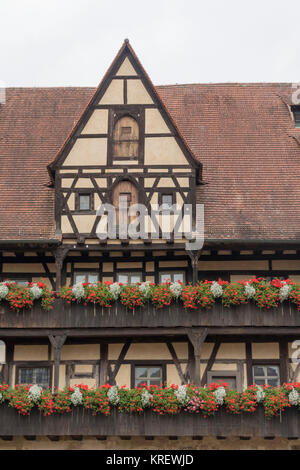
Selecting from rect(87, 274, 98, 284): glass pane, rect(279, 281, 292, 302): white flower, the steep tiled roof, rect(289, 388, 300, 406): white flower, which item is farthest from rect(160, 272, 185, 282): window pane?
rect(289, 388, 300, 406): white flower

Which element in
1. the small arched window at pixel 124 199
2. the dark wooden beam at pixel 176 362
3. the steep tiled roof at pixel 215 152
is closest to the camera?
the dark wooden beam at pixel 176 362

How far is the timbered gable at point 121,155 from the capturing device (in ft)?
86.2

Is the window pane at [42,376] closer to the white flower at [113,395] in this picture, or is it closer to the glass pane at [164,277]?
the white flower at [113,395]

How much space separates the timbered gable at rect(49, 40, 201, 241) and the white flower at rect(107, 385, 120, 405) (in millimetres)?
4943

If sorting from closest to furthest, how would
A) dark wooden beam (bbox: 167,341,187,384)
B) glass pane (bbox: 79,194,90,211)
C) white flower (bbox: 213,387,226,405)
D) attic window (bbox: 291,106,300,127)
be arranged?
white flower (bbox: 213,387,226,405)
dark wooden beam (bbox: 167,341,187,384)
glass pane (bbox: 79,194,90,211)
attic window (bbox: 291,106,300,127)

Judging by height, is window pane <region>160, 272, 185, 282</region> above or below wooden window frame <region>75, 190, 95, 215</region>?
below

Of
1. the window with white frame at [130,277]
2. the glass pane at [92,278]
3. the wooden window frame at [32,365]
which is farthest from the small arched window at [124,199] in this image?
the wooden window frame at [32,365]

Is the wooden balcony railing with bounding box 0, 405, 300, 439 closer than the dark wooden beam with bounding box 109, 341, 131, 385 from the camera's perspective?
Yes

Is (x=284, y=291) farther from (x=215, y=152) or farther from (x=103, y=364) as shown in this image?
(x=215, y=152)

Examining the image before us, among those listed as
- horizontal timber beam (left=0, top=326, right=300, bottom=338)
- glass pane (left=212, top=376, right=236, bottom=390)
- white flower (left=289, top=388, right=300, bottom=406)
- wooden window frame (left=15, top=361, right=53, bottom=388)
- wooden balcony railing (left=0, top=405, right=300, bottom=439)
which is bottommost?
wooden balcony railing (left=0, top=405, right=300, bottom=439)

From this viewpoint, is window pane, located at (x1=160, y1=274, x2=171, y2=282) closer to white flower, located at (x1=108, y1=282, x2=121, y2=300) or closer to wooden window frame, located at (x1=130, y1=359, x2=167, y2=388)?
white flower, located at (x1=108, y1=282, x2=121, y2=300)

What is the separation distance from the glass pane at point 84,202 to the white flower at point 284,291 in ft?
21.4

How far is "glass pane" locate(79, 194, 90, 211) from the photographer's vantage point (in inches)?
1038

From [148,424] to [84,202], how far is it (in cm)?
724
